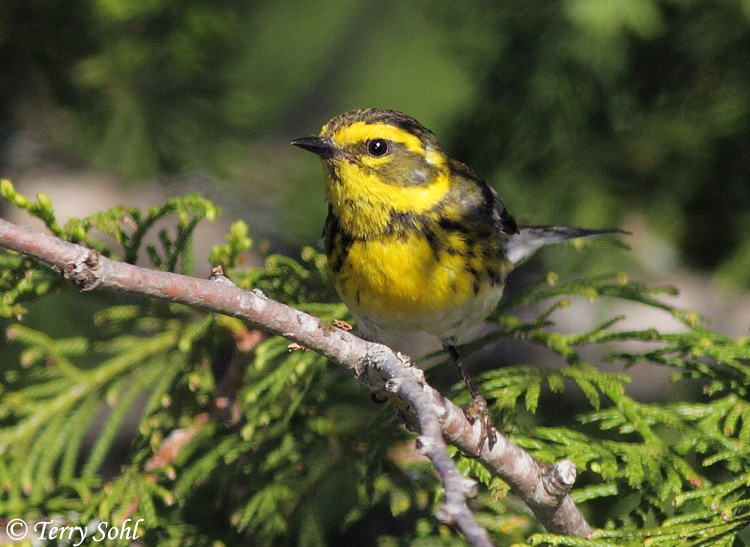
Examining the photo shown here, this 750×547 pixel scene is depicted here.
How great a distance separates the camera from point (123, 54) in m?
3.62

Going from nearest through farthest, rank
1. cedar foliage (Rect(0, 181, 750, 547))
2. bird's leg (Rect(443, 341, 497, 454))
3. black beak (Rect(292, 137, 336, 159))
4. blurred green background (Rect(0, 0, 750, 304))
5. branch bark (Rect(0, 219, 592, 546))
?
branch bark (Rect(0, 219, 592, 546))
bird's leg (Rect(443, 341, 497, 454))
cedar foliage (Rect(0, 181, 750, 547))
black beak (Rect(292, 137, 336, 159))
blurred green background (Rect(0, 0, 750, 304))

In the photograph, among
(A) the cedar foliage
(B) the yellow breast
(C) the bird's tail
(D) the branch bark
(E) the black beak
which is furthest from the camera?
(C) the bird's tail

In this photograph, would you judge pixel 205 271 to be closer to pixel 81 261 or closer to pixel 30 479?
pixel 30 479

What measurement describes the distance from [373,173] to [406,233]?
0.26 metres

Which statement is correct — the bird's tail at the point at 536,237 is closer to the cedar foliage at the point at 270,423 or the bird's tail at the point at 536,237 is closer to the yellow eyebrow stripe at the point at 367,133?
the cedar foliage at the point at 270,423

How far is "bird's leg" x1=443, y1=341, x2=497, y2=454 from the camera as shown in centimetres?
188

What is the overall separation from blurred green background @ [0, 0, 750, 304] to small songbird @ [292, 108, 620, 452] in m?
0.73

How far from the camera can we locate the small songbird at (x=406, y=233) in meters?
2.55

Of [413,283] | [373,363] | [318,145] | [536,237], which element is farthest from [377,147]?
[373,363]

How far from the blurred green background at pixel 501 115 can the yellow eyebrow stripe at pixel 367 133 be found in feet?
2.77

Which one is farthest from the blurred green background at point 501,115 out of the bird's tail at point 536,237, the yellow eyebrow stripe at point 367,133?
the yellow eyebrow stripe at point 367,133

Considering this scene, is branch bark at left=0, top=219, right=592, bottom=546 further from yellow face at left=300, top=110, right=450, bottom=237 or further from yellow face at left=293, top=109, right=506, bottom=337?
yellow face at left=300, top=110, right=450, bottom=237

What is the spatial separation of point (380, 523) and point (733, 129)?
2090 mm

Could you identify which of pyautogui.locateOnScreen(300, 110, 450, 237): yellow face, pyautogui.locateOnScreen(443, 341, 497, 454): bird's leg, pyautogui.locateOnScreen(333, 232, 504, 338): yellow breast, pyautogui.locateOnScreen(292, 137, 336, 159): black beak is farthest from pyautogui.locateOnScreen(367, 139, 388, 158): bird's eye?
pyautogui.locateOnScreen(443, 341, 497, 454): bird's leg
